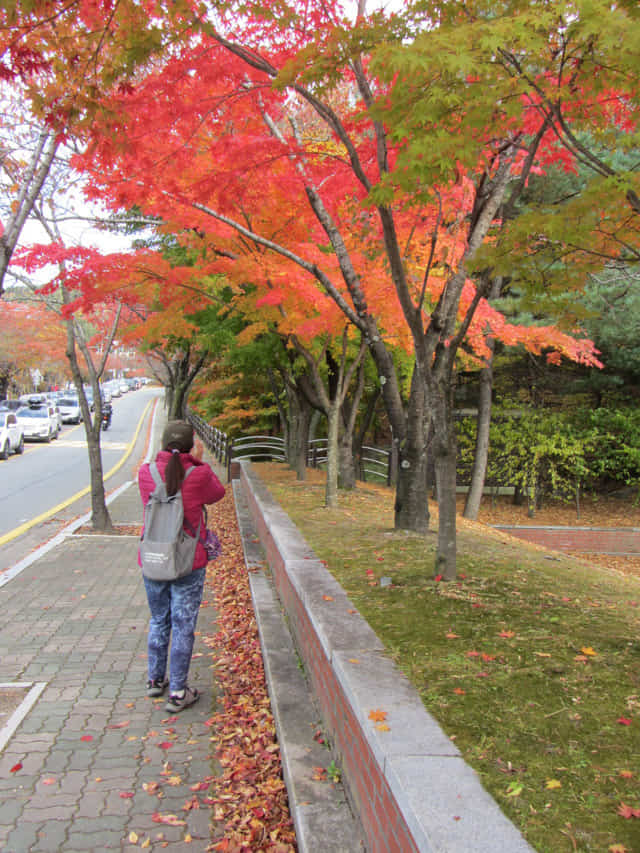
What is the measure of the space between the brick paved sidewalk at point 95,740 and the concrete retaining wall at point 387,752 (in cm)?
82

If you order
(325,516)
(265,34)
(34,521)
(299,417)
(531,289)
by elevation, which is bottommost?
(34,521)

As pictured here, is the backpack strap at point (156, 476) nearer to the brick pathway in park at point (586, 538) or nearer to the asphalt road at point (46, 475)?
the asphalt road at point (46, 475)

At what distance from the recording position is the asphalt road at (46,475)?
43.6 feet

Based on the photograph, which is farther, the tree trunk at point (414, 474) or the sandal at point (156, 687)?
the tree trunk at point (414, 474)

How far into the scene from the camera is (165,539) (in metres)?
4.16

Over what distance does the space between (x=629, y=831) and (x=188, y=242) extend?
1074 cm

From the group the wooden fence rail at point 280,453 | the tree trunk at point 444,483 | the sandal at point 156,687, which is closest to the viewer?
the sandal at point 156,687

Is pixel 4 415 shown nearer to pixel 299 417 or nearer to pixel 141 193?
pixel 299 417

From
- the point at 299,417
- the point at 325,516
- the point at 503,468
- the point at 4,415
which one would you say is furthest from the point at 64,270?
the point at 4,415

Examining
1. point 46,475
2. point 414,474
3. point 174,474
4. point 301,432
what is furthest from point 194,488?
point 46,475

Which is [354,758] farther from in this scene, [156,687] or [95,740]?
[156,687]

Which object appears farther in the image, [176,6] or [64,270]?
[64,270]

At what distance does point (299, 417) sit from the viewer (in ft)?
53.5

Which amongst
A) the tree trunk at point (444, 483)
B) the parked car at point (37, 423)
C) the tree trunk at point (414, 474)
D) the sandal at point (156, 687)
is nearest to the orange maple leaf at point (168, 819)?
the sandal at point (156, 687)
